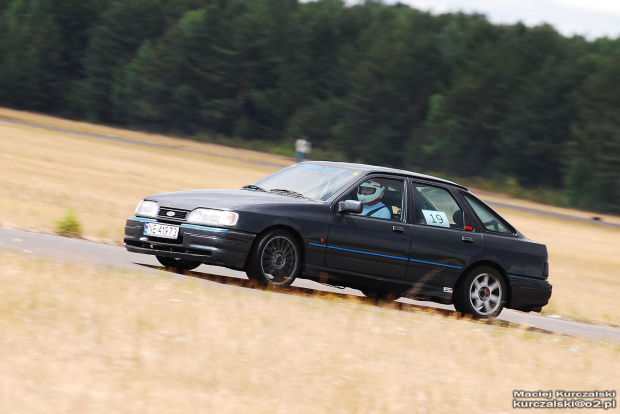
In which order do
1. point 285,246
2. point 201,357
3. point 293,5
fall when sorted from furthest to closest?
point 293,5 < point 285,246 < point 201,357

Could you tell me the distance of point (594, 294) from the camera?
711 inches

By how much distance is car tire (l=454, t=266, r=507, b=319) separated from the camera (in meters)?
10.5

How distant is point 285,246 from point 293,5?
89828 millimetres

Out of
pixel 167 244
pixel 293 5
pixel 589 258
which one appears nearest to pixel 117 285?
pixel 167 244

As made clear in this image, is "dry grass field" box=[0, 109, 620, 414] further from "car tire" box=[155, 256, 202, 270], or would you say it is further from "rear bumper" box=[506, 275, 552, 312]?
"rear bumper" box=[506, 275, 552, 312]

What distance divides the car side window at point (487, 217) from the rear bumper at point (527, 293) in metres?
0.58

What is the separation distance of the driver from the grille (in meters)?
1.86

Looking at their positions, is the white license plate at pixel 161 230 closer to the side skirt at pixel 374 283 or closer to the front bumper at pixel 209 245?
the front bumper at pixel 209 245

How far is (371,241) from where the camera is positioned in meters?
9.91

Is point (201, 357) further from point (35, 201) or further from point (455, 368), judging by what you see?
point (35, 201)

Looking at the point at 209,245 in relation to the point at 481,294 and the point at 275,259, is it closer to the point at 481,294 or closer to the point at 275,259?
the point at 275,259

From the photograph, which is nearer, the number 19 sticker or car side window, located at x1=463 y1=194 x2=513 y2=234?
the number 19 sticker

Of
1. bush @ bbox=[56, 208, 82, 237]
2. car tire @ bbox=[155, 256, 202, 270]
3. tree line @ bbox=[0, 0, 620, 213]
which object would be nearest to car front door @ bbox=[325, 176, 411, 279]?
car tire @ bbox=[155, 256, 202, 270]

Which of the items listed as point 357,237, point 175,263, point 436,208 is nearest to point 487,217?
point 436,208
